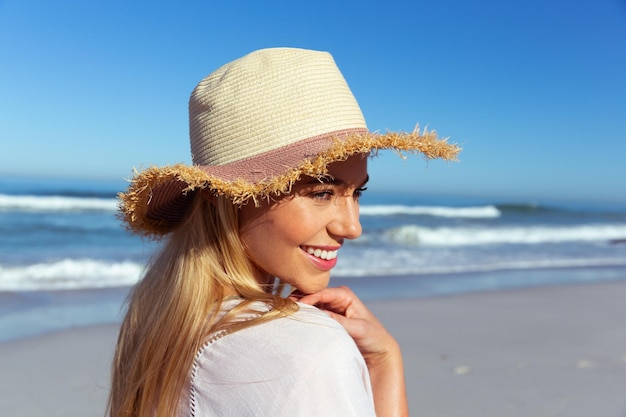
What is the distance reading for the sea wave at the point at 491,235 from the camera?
15598mm

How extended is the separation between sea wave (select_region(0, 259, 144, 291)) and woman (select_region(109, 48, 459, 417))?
640cm

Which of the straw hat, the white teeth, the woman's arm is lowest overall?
the woman's arm

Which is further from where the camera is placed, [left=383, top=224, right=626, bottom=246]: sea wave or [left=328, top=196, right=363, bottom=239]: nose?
[left=383, top=224, right=626, bottom=246]: sea wave

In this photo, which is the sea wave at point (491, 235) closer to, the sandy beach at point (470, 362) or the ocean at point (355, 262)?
the ocean at point (355, 262)

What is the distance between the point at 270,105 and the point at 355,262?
916 cm

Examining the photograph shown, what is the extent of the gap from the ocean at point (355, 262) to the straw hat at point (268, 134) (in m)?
1.62

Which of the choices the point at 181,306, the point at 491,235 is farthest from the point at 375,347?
the point at 491,235

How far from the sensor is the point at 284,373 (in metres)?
1.20

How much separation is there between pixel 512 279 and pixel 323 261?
8.58 meters

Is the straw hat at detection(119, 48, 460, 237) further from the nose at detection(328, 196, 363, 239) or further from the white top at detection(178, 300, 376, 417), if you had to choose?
the white top at detection(178, 300, 376, 417)

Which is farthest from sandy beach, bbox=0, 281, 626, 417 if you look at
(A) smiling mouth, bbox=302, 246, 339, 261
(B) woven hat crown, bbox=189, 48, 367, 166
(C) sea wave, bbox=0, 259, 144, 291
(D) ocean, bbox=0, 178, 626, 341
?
(B) woven hat crown, bbox=189, 48, 367, 166

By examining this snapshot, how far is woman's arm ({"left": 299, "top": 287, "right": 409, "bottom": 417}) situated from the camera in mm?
1884

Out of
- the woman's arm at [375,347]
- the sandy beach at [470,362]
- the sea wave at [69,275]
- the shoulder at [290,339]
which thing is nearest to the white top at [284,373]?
the shoulder at [290,339]

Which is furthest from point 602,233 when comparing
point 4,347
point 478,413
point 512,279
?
point 4,347
